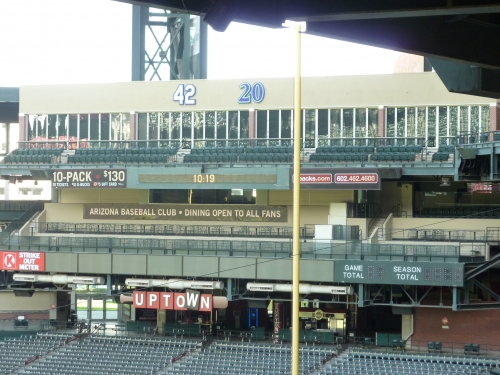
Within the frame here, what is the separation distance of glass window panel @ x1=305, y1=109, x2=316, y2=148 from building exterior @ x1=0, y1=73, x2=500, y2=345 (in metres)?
0.05

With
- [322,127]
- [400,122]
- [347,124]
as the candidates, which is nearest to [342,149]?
[347,124]

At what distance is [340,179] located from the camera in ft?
130

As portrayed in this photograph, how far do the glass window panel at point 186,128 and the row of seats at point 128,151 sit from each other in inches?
32.2

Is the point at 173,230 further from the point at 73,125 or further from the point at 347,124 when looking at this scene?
the point at 347,124

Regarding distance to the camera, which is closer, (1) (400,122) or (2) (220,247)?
(2) (220,247)

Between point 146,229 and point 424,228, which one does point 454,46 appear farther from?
point 146,229

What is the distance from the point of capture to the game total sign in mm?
40031

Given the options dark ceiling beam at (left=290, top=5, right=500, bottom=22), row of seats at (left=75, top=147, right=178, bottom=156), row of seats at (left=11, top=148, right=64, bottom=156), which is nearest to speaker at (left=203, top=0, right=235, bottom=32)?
dark ceiling beam at (left=290, top=5, right=500, bottom=22)

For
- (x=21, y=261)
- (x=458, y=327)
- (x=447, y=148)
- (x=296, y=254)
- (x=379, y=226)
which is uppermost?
(x=447, y=148)

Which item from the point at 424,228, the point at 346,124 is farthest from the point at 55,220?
the point at 424,228

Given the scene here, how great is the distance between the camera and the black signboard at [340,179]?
129 feet

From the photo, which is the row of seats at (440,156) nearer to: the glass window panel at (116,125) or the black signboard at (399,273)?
the black signboard at (399,273)

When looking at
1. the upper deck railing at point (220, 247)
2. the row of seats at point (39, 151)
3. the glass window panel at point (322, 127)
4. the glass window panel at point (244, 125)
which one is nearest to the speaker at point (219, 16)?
the upper deck railing at point (220, 247)

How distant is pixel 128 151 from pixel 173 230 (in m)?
4.49
